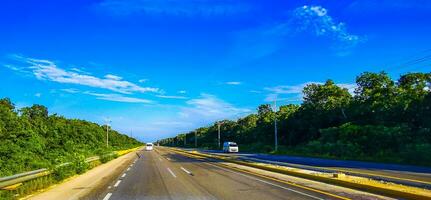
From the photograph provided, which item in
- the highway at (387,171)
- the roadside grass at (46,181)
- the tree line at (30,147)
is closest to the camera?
the roadside grass at (46,181)

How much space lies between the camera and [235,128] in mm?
133000

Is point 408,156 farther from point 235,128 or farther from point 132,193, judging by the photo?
point 235,128

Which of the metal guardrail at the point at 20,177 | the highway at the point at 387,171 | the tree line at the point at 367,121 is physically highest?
the tree line at the point at 367,121

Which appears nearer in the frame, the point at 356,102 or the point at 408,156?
the point at 408,156

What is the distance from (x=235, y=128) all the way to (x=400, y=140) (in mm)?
83836

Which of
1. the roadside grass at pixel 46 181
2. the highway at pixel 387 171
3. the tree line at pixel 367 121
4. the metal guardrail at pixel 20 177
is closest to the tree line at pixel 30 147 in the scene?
the roadside grass at pixel 46 181

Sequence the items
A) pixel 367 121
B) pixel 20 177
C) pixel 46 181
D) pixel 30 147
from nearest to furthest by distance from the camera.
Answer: pixel 20 177 → pixel 46 181 → pixel 30 147 → pixel 367 121

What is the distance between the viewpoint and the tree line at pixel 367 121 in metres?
49.9

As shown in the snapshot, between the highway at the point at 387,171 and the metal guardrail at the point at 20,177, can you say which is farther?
the highway at the point at 387,171

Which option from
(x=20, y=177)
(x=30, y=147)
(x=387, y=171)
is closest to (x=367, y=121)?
(x=387, y=171)

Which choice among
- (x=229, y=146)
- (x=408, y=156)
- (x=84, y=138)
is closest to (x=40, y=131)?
(x=84, y=138)

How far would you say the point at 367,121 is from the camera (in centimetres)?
6300

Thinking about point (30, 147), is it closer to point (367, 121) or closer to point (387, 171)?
point (387, 171)

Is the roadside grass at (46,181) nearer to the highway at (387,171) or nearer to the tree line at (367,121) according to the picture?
the highway at (387,171)
